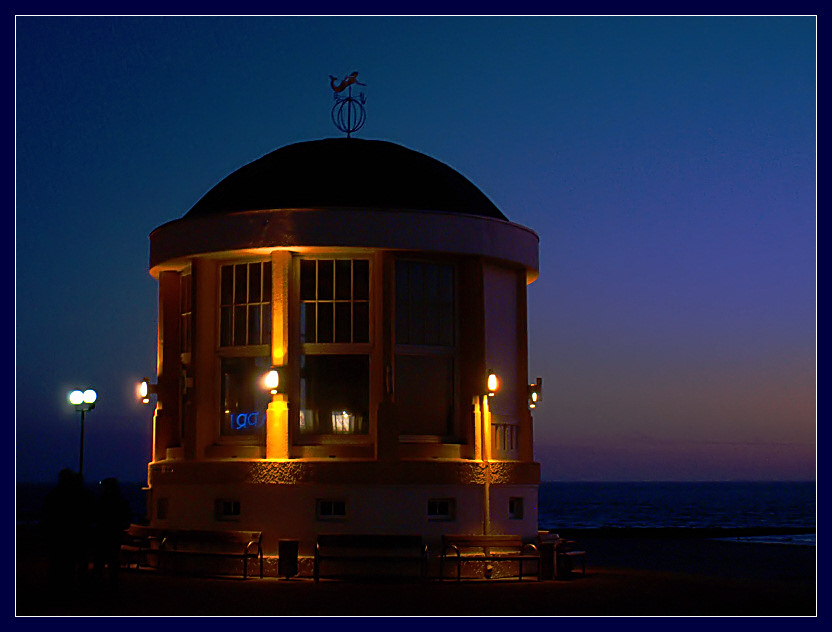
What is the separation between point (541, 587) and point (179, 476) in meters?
7.70

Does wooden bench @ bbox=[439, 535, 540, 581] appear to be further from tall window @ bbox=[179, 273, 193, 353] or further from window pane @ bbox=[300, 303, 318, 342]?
tall window @ bbox=[179, 273, 193, 353]

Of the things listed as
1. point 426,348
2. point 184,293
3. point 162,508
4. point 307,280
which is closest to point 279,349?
point 307,280

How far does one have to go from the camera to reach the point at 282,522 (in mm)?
24828

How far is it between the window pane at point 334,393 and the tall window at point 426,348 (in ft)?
2.42

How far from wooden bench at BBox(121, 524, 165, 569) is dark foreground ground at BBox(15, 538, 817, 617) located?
31.1 inches

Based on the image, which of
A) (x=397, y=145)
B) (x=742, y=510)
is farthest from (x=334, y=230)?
(x=742, y=510)

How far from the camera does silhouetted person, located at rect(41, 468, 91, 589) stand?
20094 mm

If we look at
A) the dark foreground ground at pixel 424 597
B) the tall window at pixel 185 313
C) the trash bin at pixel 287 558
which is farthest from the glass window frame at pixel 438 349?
the tall window at pixel 185 313

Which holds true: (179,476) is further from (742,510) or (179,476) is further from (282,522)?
(742,510)

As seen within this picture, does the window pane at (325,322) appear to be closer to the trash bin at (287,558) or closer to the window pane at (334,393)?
the window pane at (334,393)

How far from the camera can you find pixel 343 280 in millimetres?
25906

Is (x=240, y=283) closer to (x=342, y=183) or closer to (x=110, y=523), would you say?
(x=342, y=183)

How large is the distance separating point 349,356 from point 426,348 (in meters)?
1.54

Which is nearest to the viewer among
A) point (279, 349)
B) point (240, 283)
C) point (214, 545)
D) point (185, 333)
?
point (214, 545)
